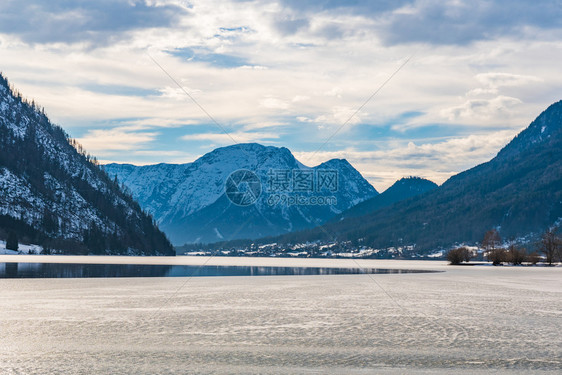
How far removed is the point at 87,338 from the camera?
83.1 ft

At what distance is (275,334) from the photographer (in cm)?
2717

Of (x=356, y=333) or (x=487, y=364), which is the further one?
(x=356, y=333)

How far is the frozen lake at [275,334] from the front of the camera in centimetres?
2070

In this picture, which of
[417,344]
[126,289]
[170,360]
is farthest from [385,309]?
[126,289]

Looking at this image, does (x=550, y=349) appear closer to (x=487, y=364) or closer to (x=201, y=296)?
(x=487, y=364)

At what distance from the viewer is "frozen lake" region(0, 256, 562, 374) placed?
20.7 meters

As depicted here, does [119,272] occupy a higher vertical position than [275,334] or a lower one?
lower

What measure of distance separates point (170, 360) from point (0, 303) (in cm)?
2186

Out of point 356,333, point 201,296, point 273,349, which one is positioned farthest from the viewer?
point 201,296

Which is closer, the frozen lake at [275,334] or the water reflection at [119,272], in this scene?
the frozen lake at [275,334]

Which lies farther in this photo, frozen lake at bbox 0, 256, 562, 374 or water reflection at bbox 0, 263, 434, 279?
water reflection at bbox 0, 263, 434, 279

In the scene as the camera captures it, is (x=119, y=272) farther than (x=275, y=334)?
Yes

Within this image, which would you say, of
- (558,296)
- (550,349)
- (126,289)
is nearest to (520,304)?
(558,296)

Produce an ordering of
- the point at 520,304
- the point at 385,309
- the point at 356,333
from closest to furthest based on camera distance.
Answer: the point at 356,333 < the point at 385,309 < the point at 520,304
